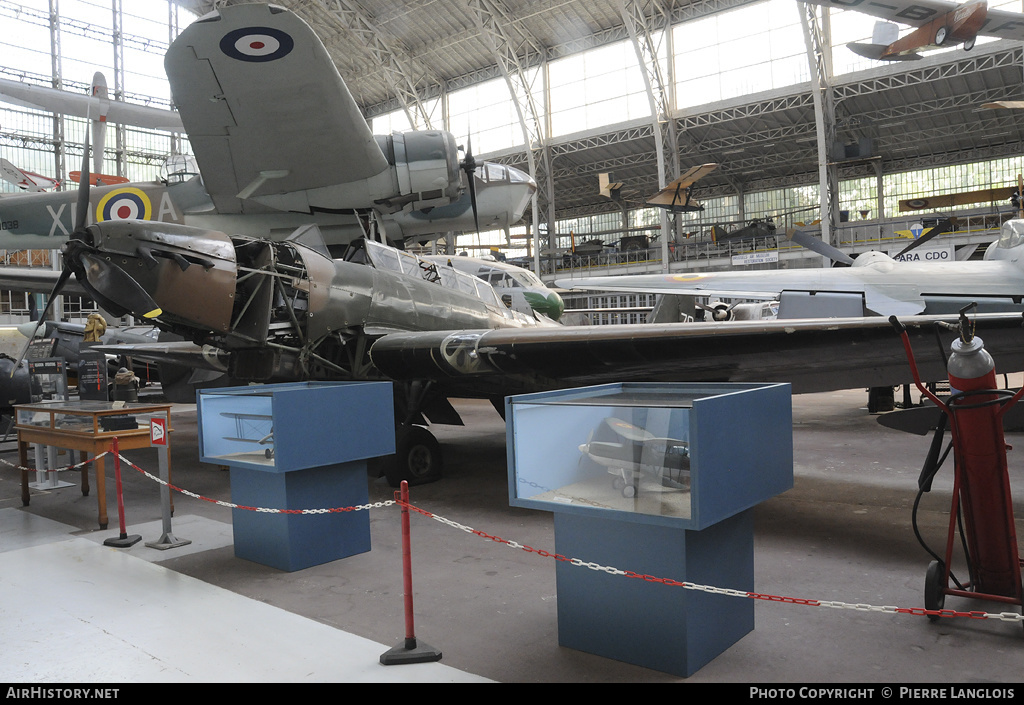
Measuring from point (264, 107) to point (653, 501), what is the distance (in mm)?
6763

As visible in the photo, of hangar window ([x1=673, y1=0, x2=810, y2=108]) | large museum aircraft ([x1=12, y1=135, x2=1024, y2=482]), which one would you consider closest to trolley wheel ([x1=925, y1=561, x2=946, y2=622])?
large museum aircraft ([x1=12, y1=135, x2=1024, y2=482])

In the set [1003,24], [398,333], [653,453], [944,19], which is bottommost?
[653,453]

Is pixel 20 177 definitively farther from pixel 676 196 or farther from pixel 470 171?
pixel 676 196

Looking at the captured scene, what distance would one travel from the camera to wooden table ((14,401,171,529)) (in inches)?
248

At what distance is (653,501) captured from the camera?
10.8ft

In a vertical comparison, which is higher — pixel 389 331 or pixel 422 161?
pixel 422 161

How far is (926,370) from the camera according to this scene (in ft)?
18.3

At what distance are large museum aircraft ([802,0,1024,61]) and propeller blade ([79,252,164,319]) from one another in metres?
14.4

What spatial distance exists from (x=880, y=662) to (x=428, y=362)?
501 cm

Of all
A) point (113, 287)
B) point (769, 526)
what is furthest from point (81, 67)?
point (769, 526)

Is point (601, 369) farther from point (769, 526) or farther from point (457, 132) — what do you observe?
point (457, 132)

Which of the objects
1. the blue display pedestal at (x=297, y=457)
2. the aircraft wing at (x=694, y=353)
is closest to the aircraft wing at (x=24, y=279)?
the aircraft wing at (x=694, y=353)

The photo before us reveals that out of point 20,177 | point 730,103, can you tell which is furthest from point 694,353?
point 20,177

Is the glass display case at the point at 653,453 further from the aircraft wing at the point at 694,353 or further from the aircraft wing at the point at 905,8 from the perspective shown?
the aircraft wing at the point at 905,8
